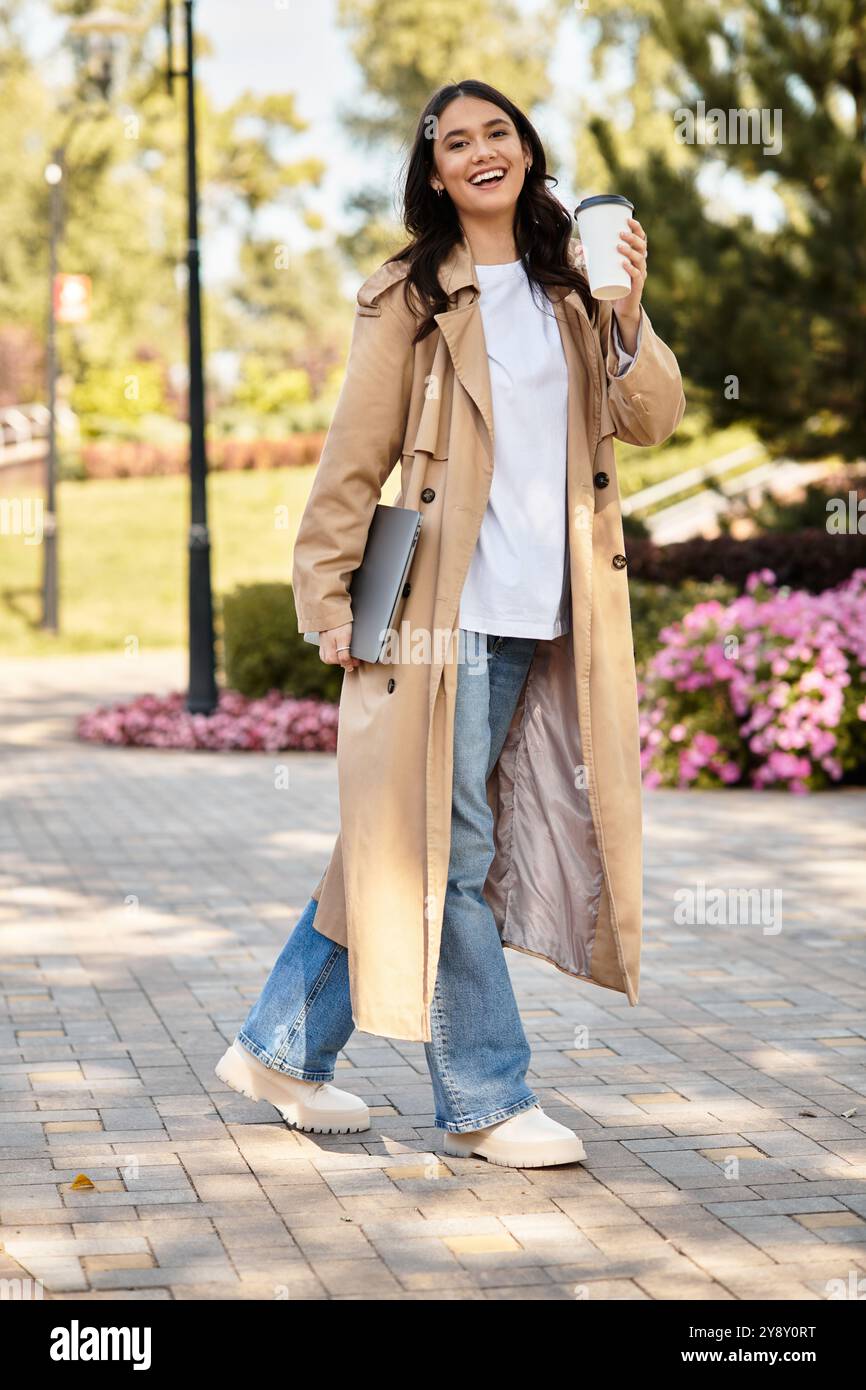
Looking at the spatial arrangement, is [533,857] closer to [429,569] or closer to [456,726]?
[456,726]

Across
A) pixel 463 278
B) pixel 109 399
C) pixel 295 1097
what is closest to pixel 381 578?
pixel 463 278

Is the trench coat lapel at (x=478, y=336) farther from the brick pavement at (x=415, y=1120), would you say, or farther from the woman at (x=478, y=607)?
the brick pavement at (x=415, y=1120)

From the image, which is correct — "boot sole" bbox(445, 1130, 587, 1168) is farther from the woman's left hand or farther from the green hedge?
the green hedge

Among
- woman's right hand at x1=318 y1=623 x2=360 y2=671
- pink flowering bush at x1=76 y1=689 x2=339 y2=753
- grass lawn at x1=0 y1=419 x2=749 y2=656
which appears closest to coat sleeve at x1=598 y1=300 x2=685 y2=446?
woman's right hand at x1=318 y1=623 x2=360 y2=671

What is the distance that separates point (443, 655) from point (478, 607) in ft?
0.45

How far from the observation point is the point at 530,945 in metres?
3.60

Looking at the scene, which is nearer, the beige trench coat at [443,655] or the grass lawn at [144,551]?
the beige trench coat at [443,655]

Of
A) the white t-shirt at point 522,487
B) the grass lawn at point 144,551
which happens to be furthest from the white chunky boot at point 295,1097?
the grass lawn at point 144,551

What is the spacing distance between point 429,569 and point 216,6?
4304 cm

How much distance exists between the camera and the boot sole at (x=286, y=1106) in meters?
3.69

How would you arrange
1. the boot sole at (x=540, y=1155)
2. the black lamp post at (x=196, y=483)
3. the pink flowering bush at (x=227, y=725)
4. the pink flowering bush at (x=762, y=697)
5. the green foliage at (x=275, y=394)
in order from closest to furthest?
1. the boot sole at (x=540, y=1155)
2. the pink flowering bush at (x=762, y=697)
3. the pink flowering bush at (x=227, y=725)
4. the black lamp post at (x=196, y=483)
5. the green foliage at (x=275, y=394)

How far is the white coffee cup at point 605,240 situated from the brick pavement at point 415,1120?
5.55 ft

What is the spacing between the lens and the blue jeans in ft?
11.2

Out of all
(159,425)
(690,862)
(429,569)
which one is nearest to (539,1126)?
(429,569)
